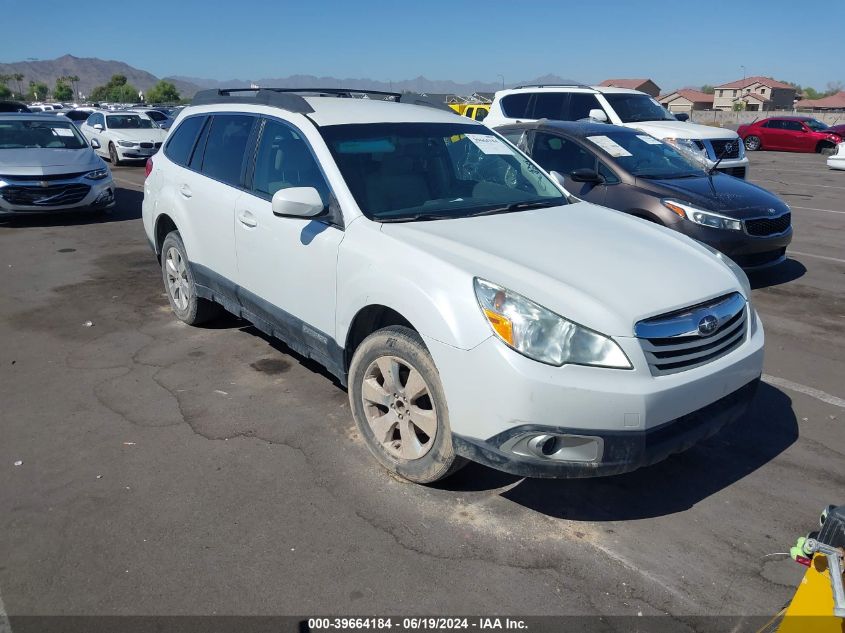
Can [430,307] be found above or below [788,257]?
above

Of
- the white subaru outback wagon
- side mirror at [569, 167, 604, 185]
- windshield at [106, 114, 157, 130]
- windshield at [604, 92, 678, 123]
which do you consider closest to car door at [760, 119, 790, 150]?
windshield at [604, 92, 678, 123]

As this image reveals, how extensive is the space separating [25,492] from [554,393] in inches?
108

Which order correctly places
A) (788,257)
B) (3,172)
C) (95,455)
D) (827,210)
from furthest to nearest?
(827,210) < (3,172) < (788,257) < (95,455)

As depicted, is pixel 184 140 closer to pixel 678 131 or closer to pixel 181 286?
pixel 181 286

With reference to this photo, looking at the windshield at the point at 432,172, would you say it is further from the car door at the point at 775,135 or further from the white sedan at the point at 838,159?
the car door at the point at 775,135

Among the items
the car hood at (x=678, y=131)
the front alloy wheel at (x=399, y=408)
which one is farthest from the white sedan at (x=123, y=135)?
the front alloy wheel at (x=399, y=408)

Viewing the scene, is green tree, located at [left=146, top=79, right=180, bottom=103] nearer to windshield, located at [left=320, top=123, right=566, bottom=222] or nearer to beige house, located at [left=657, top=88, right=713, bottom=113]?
beige house, located at [left=657, top=88, right=713, bottom=113]

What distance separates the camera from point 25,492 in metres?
3.52

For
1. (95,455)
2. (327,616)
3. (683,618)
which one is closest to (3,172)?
(95,455)

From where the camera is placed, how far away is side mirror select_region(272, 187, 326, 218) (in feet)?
12.2

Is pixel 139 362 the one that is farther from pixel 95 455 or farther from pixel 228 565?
pixel 228 565

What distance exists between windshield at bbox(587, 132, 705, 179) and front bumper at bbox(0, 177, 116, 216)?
7.84 metres

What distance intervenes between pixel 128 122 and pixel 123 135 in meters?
1.79

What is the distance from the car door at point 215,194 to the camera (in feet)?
15.8
